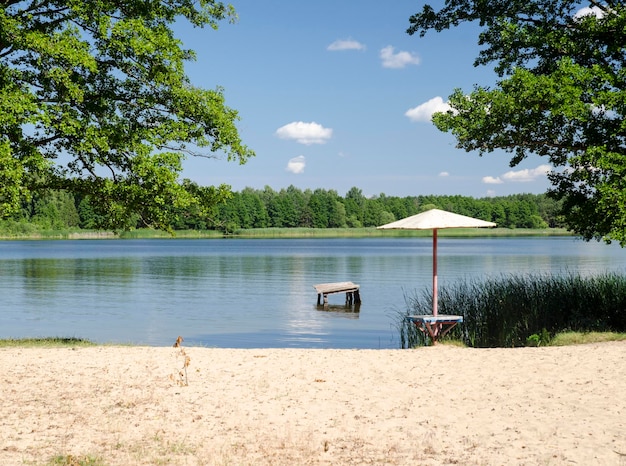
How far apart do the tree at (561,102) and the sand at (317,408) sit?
395cm

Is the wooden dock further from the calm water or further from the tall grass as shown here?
the tall grass

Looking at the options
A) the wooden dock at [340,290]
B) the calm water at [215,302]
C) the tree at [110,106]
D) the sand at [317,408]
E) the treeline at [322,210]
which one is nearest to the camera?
the sand at [317,408]

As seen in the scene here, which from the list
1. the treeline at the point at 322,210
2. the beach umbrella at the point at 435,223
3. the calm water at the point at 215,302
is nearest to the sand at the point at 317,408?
the beach umbrella at the point at 435,223

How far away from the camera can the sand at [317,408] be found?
6566 mm

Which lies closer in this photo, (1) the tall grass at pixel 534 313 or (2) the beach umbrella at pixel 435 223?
(2) the beach umbrella at pixel 435 223

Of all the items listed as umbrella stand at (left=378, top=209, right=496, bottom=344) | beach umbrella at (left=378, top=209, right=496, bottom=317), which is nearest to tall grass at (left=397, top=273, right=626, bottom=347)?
umbrella stand at (left=378, top=209, right=496, bottom=344)

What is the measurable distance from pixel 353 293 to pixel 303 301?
2.25 meters

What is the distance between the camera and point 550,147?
15977 mm

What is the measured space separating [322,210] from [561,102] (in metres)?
140

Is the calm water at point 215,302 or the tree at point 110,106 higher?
the tree at point 110,106

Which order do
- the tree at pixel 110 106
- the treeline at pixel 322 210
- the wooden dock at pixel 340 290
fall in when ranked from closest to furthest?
the tree at pixel 110 106
the wooden dock at pixel 340 290
the treeline at pixel 322 210

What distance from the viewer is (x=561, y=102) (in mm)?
14094

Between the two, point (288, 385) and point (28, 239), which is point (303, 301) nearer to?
point (288, 385)

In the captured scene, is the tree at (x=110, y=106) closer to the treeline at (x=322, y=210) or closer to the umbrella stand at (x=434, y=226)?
the umbrella stand at (x=434, y=226)
